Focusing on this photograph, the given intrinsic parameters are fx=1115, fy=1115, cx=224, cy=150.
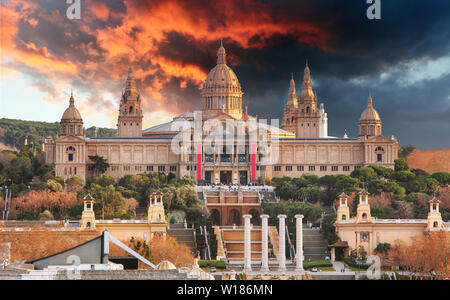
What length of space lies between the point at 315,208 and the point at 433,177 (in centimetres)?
1705

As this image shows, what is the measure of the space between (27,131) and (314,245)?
105 metres

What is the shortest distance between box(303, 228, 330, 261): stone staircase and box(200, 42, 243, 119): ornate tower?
149ft

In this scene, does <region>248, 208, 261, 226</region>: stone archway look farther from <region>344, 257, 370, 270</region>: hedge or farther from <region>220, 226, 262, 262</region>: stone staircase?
<region>344, 257, 370, 270</region>: hedge

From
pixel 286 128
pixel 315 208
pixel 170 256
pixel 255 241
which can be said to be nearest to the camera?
pixel 170 256

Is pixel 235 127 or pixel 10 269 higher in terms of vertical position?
pixel 235 127

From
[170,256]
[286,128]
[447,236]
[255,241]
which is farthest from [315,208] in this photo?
[286,128]

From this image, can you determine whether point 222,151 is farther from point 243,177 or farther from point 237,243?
point 237,243

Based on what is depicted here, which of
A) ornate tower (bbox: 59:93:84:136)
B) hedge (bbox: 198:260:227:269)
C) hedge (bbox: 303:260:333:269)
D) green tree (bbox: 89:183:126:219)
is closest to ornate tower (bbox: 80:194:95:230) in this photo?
green tree (bbox: 89:183:126:219)

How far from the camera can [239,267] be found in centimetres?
7844

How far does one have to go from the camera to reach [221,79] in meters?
134

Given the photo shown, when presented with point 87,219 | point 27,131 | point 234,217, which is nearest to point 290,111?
point 234,217

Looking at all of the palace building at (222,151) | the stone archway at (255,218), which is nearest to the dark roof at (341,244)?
Result: the stone archway at (255,218)

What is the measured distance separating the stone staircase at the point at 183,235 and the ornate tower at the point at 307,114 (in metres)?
44.0
